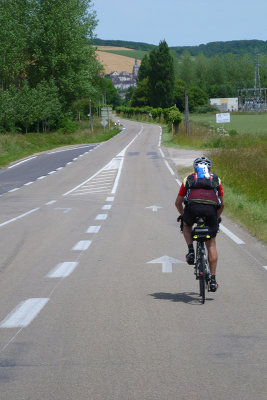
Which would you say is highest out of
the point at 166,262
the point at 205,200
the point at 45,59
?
the point at 45,59

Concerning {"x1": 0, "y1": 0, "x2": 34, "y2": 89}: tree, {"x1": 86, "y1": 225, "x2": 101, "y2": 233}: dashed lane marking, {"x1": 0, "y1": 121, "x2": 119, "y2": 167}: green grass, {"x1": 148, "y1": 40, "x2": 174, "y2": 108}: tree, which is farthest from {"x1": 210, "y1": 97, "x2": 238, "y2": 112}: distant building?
{"x1": 86, "y1": 225, "x2": 101, "y2": 233}: dashed lane marking

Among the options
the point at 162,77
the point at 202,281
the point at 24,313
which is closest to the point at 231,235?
the point at 202,281

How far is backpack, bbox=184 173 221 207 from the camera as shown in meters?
7.43

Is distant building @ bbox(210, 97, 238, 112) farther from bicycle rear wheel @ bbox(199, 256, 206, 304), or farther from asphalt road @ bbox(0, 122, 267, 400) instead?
bicycle rear wheel @ bbox(199, 256, 206, 304)

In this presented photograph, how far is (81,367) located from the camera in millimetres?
5000

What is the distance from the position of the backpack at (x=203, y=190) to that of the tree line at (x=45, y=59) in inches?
2217

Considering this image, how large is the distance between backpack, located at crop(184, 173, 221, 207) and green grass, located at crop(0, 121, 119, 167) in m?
34.4

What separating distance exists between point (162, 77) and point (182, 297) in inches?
5719

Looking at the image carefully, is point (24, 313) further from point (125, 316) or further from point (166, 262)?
point (166, 262)

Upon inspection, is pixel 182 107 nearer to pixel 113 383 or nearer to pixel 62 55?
pixel 62 55

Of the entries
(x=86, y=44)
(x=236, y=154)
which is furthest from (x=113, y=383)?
(x=86, y=44)

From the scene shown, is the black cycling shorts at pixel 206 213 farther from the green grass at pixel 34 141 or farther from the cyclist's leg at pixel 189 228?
the green grass at pixel 34 141

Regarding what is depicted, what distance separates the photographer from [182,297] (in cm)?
766

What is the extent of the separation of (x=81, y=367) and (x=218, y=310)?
235 centimetres
